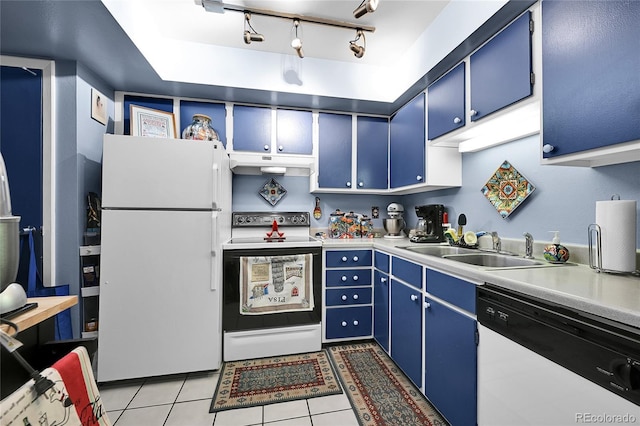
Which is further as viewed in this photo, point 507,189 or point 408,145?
point 408,145

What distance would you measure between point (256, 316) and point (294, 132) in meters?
1.72

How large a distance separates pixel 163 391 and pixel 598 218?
262cm

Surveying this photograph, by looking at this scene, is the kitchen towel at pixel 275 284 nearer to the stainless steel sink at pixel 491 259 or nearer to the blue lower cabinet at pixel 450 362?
the blue lower cabinet at pixel 450 362

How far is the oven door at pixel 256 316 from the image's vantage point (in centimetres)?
209

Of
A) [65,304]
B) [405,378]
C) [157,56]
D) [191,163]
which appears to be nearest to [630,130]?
[405,378]

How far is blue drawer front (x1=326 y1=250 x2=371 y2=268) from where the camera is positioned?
90.7 inches

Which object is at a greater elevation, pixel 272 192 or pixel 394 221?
pixel 272 192

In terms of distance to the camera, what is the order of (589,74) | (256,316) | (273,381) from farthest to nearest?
(256,316)
(273,381)
(589,74)

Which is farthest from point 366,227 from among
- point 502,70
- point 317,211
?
point 502,70

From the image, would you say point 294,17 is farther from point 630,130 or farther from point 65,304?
point 65,304

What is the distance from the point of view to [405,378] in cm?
190

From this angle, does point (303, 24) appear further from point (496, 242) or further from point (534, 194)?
point (496, 242)

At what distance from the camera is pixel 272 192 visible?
9.21 feet

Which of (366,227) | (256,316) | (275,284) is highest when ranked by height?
(366,227)
